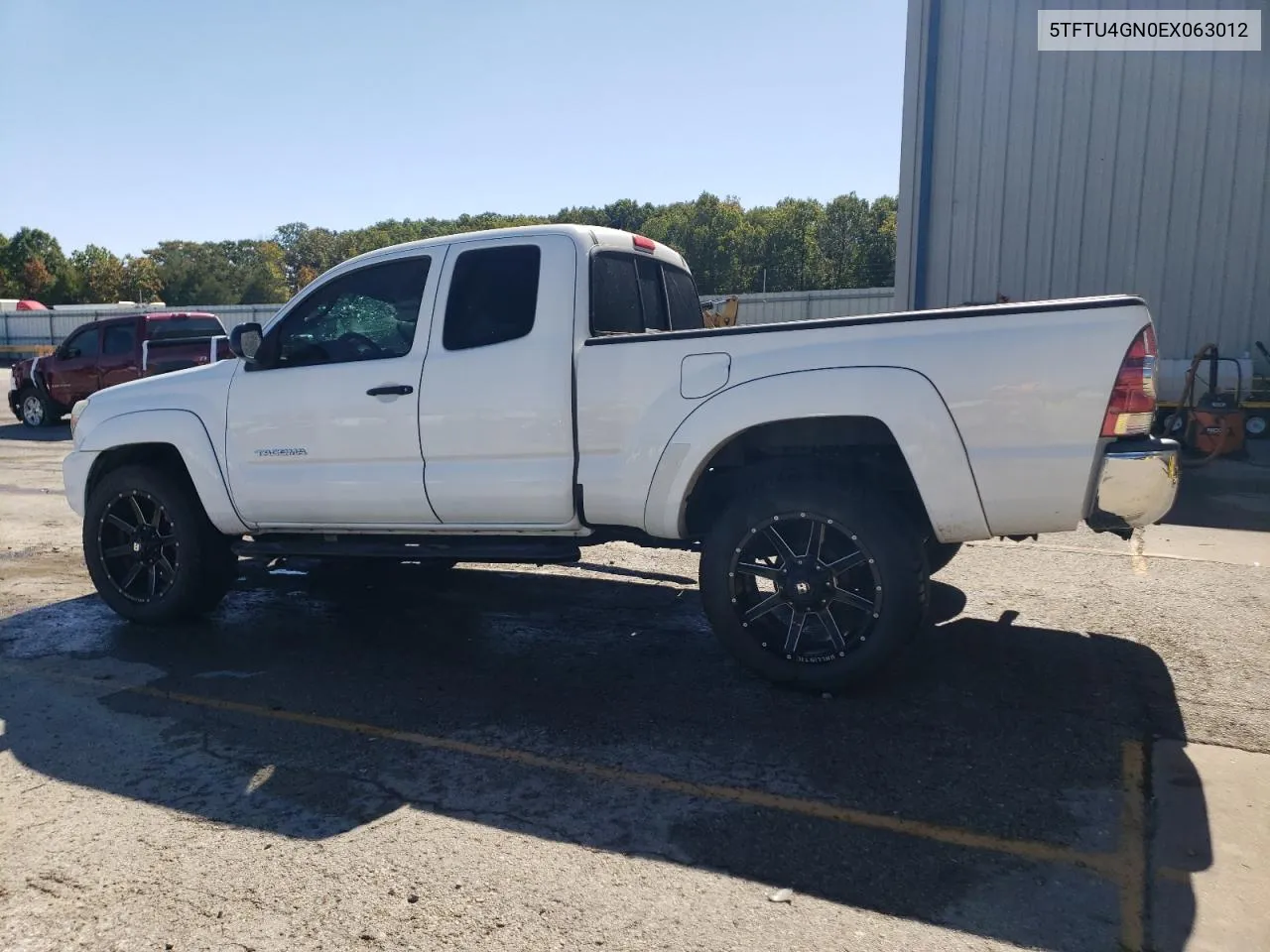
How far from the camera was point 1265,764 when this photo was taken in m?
3.78

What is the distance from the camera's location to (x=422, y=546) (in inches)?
213

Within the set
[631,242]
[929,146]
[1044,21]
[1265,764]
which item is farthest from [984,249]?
[1265,764]

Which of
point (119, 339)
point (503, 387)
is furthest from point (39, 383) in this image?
point (503, 387)

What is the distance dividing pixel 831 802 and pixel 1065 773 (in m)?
0.93

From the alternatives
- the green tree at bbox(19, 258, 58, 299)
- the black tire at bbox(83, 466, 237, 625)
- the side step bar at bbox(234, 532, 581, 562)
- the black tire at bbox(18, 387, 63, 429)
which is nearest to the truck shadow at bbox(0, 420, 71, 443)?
the black tire at bbox(18, 387, 63, 429)

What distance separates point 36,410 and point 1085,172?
18.8 m

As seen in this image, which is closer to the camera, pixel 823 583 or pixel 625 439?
pixel 823 583

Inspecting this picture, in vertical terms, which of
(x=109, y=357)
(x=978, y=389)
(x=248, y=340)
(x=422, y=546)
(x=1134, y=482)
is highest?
(x=248, y=340)

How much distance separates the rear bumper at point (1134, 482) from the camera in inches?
155

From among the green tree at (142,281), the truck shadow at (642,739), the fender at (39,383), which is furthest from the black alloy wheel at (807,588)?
the green tree at (142,281)

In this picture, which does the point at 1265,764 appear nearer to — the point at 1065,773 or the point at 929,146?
the point at 1065,773

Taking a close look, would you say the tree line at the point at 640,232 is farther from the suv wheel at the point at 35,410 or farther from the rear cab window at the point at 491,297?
the rear cab window at the point at 491,297

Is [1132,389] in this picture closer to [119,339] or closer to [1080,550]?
[1080,550]

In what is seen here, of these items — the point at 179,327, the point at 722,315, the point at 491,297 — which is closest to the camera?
the point at 491,297
